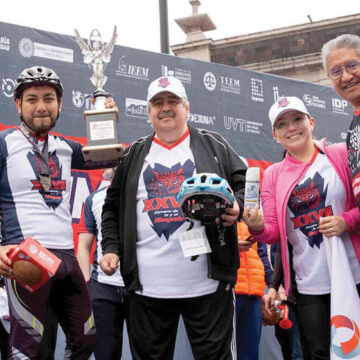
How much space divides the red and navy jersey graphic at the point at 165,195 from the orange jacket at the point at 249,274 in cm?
167

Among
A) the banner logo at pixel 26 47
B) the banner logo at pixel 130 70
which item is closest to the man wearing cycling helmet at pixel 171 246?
the banner logo at pixel 26 47

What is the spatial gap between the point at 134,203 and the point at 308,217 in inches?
36.3

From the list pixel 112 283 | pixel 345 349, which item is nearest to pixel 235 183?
pixel 345 349

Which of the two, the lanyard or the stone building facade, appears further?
the stone building facade

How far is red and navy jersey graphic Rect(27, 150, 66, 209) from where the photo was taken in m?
3.09

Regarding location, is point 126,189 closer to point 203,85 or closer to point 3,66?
point 3,66

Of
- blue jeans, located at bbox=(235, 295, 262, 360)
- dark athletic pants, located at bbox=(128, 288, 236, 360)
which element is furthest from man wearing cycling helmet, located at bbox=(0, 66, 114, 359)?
blue jeans, located at bbox=(235, 295, 262, 360)

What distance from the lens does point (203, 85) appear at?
5957mm

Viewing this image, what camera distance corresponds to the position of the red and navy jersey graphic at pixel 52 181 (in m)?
3.09

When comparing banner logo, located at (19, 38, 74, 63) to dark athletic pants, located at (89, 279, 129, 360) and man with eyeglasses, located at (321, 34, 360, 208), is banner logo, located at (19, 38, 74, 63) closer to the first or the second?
dark athletic pants, located at (89, 279, 129, 360)

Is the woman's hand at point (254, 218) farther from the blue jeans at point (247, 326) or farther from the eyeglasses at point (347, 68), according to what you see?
the blue jeans at point (247, 326)

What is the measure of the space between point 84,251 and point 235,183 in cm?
195

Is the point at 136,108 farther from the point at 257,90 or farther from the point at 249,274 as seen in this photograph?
the point at 249,274

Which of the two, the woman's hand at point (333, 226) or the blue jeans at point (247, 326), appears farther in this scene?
the blue jeans at point (247, 326)
